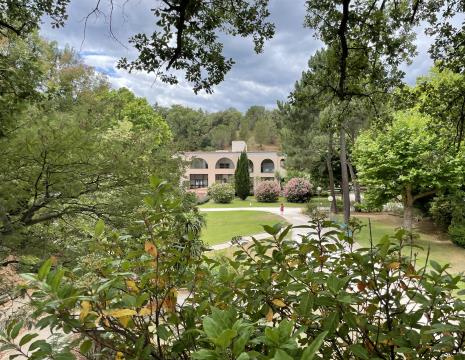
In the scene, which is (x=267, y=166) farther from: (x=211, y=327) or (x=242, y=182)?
(x=211, y=327)

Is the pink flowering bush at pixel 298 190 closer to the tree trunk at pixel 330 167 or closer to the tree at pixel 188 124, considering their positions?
the tree trunk at pixel 330 167

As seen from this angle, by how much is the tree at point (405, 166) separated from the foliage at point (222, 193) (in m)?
19.0

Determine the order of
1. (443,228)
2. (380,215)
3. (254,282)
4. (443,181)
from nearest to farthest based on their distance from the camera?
(254,282)
(443,181)
(443,228)
(380,215)

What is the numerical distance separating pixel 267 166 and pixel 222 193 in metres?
12.8

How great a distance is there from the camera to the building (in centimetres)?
4428

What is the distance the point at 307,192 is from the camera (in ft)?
107

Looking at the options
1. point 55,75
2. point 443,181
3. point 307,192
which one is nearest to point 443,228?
point 443,181

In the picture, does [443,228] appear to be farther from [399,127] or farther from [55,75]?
[55,75]

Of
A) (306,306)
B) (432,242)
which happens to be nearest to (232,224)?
(432,242)

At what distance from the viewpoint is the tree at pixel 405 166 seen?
1432 cm

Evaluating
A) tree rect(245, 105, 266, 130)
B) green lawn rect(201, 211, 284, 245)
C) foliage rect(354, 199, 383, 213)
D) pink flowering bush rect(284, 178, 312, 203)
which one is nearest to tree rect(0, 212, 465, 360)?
green lawn rect(201, 211, 284, 245)

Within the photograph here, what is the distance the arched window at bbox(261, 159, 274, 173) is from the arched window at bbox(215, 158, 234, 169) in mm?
4216

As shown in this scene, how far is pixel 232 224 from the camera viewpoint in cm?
2175

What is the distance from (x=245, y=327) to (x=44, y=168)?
17.8ft
